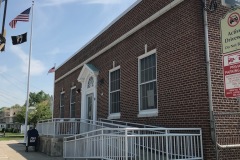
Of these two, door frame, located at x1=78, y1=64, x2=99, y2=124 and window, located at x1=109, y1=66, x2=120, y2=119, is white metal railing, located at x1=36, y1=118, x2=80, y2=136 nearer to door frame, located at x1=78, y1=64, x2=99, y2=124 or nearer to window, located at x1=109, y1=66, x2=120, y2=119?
door frame, located at x1=78, y1=64, x2=99, y2=124

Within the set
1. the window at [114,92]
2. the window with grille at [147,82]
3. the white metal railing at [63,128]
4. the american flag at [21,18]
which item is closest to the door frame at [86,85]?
the white metal railing at [63,128]

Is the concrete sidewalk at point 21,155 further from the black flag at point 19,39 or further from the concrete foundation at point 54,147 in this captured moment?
the black flag at point 19,39

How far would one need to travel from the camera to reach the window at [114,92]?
14.3m

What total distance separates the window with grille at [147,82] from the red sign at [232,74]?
20.8 ft

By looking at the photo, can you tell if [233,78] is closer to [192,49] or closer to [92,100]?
[192,49]

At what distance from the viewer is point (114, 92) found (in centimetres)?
1462

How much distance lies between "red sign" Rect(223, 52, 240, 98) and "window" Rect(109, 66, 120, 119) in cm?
941

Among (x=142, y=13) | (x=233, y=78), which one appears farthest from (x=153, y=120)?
(x=233, y=78)

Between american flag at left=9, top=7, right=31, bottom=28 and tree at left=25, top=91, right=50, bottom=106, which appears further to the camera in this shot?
tree at left=25, top=91, right=50, bottom=106

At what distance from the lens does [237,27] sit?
476 centimetres

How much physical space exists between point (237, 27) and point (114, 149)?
5.36m

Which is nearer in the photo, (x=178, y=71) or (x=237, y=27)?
(x=237, y=27)

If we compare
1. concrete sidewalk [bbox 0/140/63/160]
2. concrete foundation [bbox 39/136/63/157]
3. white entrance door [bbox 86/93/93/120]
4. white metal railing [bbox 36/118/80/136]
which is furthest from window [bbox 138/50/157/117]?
white entrance door [bbox 86/93/93/120]

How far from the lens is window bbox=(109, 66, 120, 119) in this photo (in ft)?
46.8
